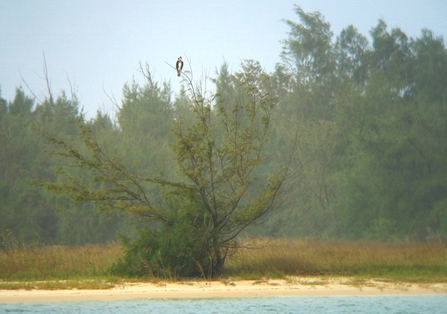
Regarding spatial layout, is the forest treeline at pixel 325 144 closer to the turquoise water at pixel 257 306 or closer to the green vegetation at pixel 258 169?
the green vegetation at pixel 258 169

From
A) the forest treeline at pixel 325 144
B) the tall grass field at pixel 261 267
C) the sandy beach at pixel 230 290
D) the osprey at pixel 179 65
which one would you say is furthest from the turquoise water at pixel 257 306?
the forest treeline at pixel 325 144

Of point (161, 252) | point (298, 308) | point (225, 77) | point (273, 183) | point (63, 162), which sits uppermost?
point (225, 77)

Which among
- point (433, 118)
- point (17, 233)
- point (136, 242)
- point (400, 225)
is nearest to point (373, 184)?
point (400, 225)

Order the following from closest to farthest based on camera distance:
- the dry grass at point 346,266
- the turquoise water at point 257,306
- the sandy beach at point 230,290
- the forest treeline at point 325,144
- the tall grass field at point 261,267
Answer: the turquoise water at point 257,306
the sandy beach at point 230,290
the tall grass field at point 261,267
the dry grass at point 346,266
the forest treeline at point 325,144

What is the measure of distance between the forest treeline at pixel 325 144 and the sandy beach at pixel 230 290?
8.92 meters

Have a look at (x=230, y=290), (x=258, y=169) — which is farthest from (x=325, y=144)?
(x=230, y=290)

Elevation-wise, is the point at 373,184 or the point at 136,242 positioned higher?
the point at 373,184

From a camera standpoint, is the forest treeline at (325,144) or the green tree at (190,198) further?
the forest treeline at (325,144)

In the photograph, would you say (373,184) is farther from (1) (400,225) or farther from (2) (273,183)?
(2) (273,183)

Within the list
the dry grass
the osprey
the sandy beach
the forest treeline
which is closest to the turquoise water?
the sandy beach

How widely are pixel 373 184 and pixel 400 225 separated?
2.71 m

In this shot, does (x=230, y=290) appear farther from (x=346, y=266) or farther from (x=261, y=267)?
(x=346, y=266)

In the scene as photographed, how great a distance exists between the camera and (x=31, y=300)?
10328 millimetres

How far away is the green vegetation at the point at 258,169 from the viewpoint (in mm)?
13633
